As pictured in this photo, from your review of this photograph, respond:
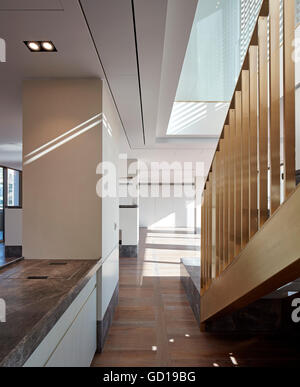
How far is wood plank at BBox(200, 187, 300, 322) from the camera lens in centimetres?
106

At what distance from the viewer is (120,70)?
2242mm

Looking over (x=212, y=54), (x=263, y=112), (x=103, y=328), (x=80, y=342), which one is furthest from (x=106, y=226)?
(x=212, y=54)

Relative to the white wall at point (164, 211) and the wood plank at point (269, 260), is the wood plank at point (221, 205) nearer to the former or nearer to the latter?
the wood plank at point (269, 260)

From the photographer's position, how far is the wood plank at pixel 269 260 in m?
1.06

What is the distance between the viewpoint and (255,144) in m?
1.51

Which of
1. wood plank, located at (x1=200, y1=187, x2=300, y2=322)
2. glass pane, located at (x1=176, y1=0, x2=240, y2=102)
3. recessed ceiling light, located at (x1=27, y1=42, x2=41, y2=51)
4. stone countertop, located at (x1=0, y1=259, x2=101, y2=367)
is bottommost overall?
stone countertop, located at (x1=0, y1=259, x2=101, y2=367)

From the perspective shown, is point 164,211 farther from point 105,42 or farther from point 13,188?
point 105,42

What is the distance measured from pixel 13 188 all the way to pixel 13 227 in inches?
163

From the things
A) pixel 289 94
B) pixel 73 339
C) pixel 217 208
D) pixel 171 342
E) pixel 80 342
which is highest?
pixel 289 94

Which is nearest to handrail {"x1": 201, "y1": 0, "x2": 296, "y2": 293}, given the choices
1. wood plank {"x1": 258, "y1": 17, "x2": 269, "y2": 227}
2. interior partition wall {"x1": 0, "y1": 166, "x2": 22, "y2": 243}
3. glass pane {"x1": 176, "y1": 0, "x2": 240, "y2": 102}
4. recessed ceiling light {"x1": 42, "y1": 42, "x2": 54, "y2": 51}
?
wood plank {"x1": 258, "y1": 17, "x2": 269, "y2": 227}

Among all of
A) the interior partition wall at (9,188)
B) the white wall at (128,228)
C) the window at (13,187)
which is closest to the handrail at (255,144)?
the white wall at (128,228)

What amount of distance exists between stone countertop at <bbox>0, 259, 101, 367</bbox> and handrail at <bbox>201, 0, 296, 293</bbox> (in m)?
1.09

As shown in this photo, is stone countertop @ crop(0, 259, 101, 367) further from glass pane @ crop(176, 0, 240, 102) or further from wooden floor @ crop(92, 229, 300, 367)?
glass pane @ crop(176, 0, 240, 102)
